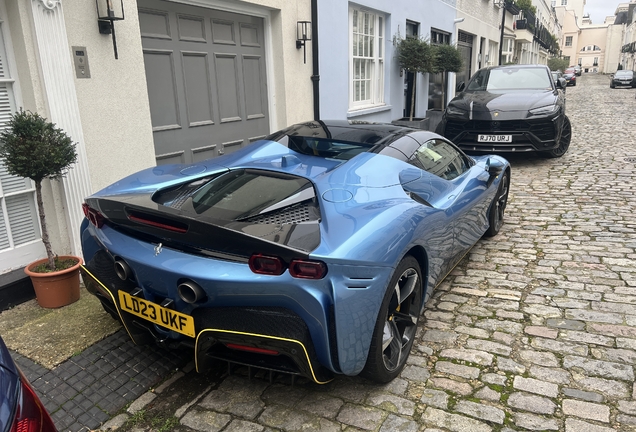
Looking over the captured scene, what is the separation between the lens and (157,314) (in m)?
2.45

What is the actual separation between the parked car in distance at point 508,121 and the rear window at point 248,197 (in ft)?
20.9

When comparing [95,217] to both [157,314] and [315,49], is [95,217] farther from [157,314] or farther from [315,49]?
[315,49]

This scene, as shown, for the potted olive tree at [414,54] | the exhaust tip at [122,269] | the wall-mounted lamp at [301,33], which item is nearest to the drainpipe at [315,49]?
the wall-mounted lamp at [301,33]

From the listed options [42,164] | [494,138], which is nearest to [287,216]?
[42,164]

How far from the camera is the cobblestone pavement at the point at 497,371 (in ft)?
8.13

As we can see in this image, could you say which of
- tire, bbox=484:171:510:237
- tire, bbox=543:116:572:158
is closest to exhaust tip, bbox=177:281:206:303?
tire, bbox=484:171:510:237

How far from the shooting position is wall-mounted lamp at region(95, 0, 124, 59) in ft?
13.9

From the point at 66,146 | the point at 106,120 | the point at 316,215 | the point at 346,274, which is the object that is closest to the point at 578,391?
the point at 346,274

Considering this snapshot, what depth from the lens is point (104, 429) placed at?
8.18ft

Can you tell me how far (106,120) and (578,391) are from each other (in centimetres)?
426

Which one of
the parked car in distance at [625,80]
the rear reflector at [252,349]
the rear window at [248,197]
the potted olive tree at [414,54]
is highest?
the potted olive tree at [414,54]

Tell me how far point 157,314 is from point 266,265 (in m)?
0.71

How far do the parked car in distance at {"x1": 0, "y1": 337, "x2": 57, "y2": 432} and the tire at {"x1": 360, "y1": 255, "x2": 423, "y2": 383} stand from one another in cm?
149

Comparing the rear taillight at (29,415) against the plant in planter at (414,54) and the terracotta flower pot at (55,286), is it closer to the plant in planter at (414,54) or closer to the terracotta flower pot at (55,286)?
the terracotta flower pot at (55,286)
